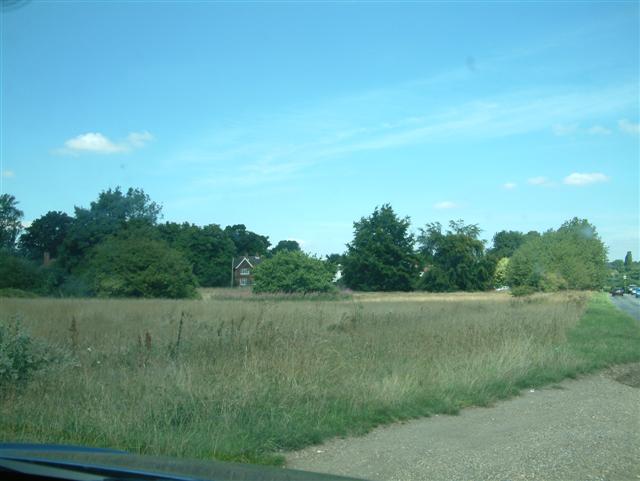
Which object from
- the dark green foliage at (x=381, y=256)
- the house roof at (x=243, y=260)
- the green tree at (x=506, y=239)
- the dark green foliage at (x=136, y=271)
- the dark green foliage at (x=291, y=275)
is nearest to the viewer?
the dark green foliage at (x=136, y=271)

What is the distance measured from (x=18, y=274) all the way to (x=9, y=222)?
541 centimetres

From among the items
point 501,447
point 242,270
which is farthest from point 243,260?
point 501,447

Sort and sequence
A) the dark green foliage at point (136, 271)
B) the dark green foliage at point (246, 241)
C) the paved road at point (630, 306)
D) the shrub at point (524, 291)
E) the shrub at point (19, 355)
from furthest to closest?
the dark green foliage at point (246, 241), the dark green foliage at point (136, 271), the paved road at point (630, 306), the shrub at point (524, 291), the shrub at point (19, 355)

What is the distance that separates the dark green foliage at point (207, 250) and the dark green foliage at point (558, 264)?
41197mm

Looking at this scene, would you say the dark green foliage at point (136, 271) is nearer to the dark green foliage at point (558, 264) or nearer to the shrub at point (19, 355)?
the dark green foliage at point (558, 264)

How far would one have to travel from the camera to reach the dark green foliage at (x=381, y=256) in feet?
250

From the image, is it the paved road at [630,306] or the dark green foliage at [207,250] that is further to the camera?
the dark green foliage at [207,250]

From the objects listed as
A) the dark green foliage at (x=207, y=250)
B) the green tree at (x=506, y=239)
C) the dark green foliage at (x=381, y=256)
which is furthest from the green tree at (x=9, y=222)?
the green tree at (x=506, y=239)

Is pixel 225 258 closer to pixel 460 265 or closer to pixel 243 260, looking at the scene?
pixel 243 260

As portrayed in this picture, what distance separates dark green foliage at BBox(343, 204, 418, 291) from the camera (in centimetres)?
7612

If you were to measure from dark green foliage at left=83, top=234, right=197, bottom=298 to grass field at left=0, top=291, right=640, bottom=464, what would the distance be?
2443 cm

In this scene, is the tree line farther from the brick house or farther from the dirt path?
the dirt path

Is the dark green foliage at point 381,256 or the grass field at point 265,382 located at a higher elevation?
the dark green foliage at point 381,256

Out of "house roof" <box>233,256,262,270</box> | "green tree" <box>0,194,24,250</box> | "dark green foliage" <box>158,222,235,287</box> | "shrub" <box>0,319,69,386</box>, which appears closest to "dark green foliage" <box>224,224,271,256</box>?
"house roof" <box>233,256,262,270</box>
